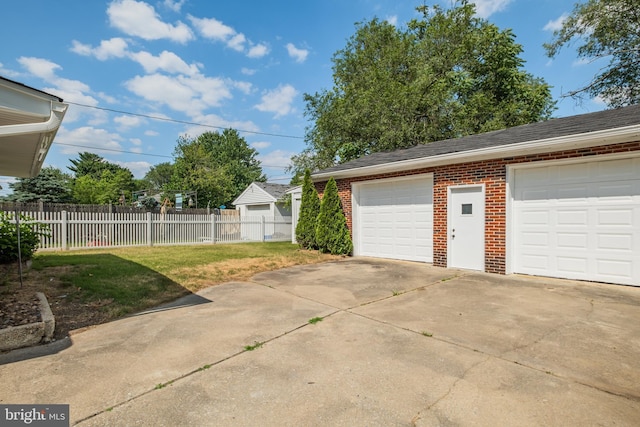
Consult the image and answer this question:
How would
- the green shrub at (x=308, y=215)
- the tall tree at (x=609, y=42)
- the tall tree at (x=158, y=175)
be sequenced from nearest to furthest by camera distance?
the green shrub at (x=308, y=215), the tall tree at (x=609, y=42), the tall tree at (x=158, y=175)

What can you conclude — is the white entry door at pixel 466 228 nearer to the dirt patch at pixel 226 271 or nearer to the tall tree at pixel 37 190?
the dirt patch at pixel 226 271

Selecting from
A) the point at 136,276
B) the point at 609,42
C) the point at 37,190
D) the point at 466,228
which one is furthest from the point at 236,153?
the point at 466,228

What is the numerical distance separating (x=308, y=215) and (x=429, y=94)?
34.4ft

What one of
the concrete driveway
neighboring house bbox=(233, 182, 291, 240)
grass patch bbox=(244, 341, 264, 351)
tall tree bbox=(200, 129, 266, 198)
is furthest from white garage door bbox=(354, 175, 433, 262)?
tall tree bbox=(200, 129, 266, 198)

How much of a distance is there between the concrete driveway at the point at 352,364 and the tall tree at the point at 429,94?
44.3 ft

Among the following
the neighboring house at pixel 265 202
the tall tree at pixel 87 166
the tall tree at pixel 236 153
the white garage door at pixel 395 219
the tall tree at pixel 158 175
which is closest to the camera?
the white garage door at pixel 395 219

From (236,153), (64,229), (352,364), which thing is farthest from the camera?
(236,153)

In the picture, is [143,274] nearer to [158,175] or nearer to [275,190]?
[275,190]

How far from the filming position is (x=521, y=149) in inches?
266

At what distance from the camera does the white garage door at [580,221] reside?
586 cm

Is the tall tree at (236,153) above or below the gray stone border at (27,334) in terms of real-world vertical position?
above

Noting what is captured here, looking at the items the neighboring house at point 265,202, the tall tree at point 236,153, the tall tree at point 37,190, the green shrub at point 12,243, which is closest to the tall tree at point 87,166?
the tall tree at point 236,153

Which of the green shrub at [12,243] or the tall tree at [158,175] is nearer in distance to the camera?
the green shrub at [12,243]

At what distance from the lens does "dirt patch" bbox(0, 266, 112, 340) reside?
12.8 ft
